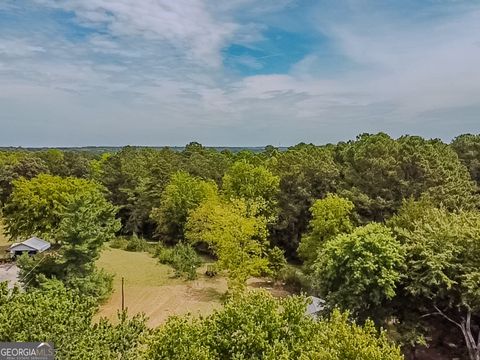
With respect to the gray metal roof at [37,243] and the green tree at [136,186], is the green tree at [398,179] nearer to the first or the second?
the green tree at [136,186]

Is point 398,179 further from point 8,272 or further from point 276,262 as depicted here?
point 8,272

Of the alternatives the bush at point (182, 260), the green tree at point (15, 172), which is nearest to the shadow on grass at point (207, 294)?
the bush at point (182, 260)

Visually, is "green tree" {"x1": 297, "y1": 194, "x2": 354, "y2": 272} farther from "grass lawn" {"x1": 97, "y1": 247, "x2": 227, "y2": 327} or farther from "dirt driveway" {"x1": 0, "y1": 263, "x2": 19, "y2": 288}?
"dirt driveway" {"x1": 0, "y1": 263, "x2": 19, "y2": 288}

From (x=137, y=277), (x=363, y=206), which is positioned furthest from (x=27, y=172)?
(x=363, y=206)

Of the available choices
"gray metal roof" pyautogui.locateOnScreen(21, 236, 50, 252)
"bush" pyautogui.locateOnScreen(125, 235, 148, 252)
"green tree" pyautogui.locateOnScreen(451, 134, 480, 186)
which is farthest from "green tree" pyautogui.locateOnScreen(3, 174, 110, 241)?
"green tree" pyautogui.locateOnScreen(451, 134, 480, 186)

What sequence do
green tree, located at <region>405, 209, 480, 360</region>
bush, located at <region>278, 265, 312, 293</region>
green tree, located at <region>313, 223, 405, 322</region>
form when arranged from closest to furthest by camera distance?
green tree, located at <region>405, 209, 480, 360</region> → green tree, located at <region>313, 223, 405, 322</region> → bush, located at <region>278, 265, 312, 293</region>

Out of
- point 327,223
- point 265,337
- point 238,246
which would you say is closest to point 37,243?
point 238,246
